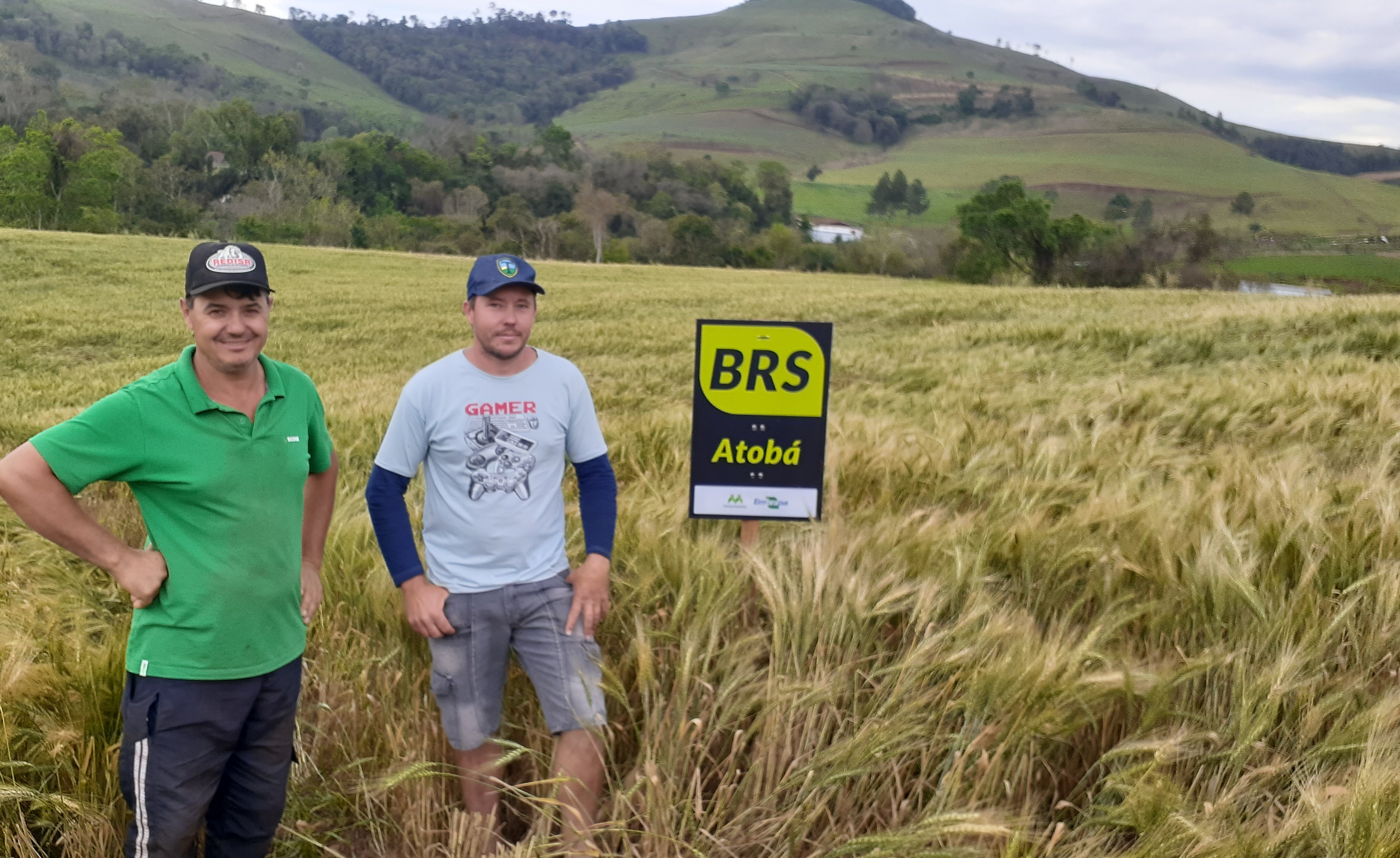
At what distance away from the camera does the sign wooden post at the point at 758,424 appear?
9.90 ft

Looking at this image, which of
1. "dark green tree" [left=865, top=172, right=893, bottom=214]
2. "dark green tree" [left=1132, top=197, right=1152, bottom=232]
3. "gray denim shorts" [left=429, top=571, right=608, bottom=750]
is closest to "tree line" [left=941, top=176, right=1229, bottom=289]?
"gray denim shorts" [left=429, top=571, right=608, bottom=750]

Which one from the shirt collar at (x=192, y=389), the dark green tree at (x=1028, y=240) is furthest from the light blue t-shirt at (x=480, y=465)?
the dark green tree at (x=1028, y=240)

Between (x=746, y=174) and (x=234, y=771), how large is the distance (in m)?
141

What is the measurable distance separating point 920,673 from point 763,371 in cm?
120

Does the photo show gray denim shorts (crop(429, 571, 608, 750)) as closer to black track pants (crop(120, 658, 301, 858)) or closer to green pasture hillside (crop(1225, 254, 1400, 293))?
black track pants (crop(120, 658, 301, 858))

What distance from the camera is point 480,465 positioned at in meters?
2.63

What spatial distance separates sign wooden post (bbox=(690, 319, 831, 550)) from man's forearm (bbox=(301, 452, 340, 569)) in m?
1.13

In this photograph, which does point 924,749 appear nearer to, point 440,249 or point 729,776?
point 729,776

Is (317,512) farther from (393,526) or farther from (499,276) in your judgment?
(499,276)

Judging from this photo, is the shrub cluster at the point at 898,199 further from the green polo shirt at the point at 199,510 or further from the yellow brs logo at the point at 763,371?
the green polo shirt at the point at 199,510

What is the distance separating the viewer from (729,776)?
2.06 metres

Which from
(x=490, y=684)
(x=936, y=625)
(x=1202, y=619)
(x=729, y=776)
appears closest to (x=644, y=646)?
(x=729, y=776)

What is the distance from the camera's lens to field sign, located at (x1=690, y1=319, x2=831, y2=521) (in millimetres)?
3018

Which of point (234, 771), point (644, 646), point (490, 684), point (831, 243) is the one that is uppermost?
point (831, 243)
